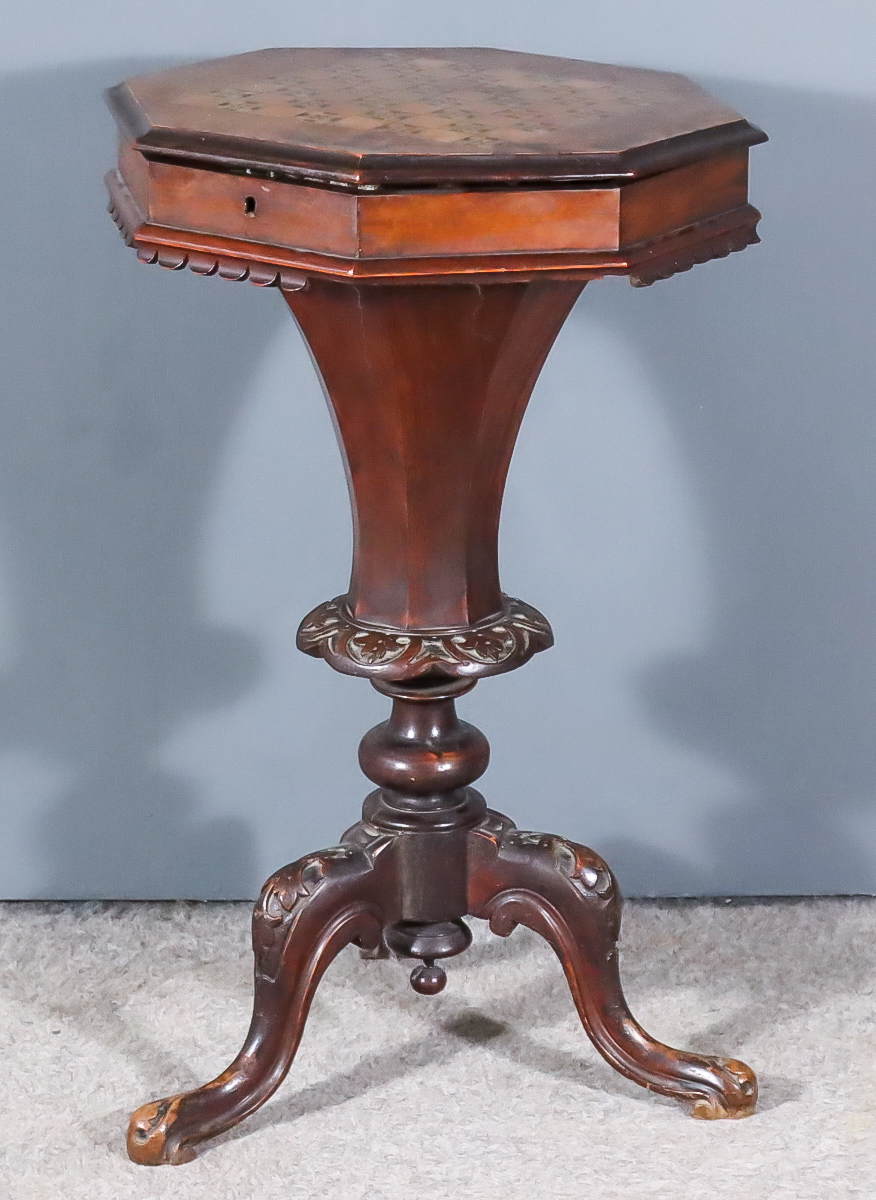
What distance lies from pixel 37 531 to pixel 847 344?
3.24 feet

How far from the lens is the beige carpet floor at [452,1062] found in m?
1.62

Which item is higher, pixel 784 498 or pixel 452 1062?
pixel 784 498

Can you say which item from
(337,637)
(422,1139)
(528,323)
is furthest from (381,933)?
(528,323)

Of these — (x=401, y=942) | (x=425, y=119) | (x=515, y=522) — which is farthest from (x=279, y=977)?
(x=425, y=119)

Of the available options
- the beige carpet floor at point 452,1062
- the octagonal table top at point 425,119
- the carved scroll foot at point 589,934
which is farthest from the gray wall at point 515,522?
the carved scroll foot at point 589,934

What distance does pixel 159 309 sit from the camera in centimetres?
193

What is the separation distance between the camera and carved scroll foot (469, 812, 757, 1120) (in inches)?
66.2

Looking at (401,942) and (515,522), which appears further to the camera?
(515,522)

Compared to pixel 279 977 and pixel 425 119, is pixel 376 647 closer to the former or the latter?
pixel 279 977

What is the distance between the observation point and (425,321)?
54.2 inches

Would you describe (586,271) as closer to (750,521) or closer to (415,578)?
(415,578)

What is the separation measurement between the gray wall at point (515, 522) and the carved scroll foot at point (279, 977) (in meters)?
0.46

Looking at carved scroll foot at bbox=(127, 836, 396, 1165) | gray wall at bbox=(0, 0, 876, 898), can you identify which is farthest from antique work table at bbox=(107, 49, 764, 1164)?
gray wall at bbox=(0, 0, 876, 898)

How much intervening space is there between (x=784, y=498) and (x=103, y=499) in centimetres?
82
